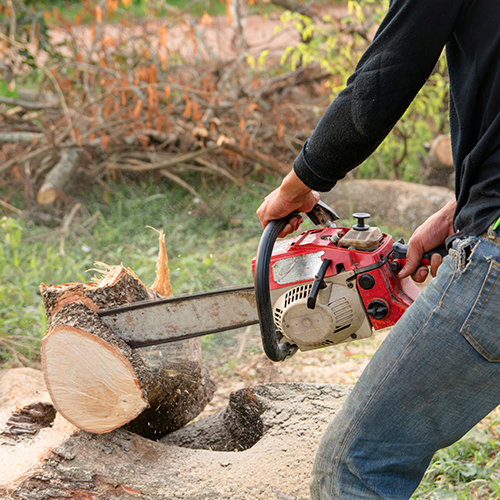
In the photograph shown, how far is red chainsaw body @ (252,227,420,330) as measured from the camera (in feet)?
4.79

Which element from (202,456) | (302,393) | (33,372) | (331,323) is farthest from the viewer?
(33,372)

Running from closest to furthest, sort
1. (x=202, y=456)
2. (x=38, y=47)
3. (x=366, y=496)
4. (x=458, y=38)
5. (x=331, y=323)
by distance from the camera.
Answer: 1. (x=458, y=38)
2. (x=366, y=496)
3. (x=331, y=323)
4. (x=202, y=456)
5. (x=38, y=47)

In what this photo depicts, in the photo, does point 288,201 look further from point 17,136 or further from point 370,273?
point 17,136

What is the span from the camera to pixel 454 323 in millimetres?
979

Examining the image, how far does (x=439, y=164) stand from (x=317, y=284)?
4195mm

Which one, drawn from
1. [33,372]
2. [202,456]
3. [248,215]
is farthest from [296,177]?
[248,215]

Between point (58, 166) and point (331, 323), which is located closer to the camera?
point (331, 323)

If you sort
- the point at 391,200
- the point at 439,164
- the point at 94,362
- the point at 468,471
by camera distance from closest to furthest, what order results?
1. the point at 94,362
2. the point at 468,471
3. the point at 391,200
4. the point at 439,164

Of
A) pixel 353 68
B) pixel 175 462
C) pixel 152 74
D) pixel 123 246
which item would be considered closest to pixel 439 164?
pixel 353 68

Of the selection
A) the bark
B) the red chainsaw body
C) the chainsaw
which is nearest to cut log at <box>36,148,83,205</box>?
the bark

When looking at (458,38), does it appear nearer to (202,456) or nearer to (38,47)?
(202,456)

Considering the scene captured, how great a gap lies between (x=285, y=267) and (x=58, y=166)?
4.17 metres

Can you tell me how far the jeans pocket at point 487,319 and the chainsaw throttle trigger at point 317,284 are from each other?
1.69 feet

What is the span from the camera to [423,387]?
1.04 metres
